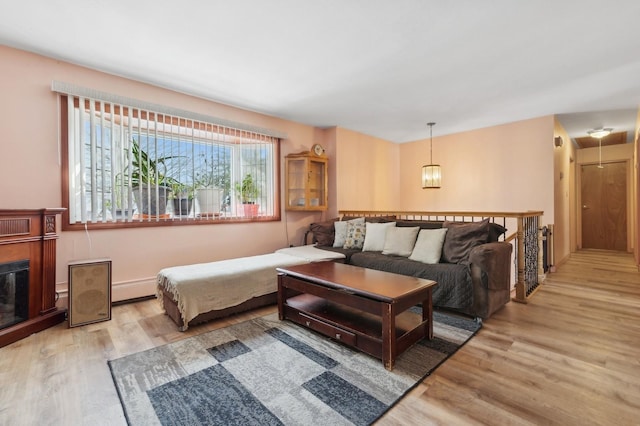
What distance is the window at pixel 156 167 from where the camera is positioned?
280 cm

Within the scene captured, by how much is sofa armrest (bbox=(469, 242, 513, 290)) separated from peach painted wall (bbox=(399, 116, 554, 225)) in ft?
7.62

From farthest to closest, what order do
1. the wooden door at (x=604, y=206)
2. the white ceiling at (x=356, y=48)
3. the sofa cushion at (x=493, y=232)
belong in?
the wooden door at (x=604, y=206) < the sofa cushion at (x=493, y=232) < the white ceiling at (x=356, y=48)

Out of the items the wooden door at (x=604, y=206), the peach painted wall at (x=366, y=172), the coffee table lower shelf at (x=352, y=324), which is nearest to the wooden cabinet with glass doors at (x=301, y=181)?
the peach painted wall at (x=366, y=172)

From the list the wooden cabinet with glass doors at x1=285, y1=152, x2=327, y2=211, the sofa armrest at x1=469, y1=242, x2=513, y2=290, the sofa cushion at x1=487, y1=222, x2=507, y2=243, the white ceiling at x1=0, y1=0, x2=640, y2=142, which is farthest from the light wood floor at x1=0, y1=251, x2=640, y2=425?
the white ceiling at x1=0, y1=0, x2=640, y2=142

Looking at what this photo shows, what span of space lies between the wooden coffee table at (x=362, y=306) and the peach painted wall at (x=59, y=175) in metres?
1.54

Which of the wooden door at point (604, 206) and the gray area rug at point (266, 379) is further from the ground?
the wooden door at point (604, 206)

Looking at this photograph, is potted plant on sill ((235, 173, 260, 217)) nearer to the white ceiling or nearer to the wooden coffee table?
the white ceiling

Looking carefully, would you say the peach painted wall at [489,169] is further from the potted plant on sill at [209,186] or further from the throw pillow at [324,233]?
the potted plant on sill at [209,186]

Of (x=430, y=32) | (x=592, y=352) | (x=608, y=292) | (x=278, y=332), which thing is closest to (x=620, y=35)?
(x=430, y=32)

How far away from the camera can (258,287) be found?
284 cm

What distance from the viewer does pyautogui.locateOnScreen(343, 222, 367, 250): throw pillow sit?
3861 mm

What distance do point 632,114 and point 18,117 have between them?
7330 millimetres

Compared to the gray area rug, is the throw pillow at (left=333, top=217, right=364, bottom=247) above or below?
above

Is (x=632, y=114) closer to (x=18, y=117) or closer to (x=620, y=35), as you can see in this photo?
(x=620, y=35)
